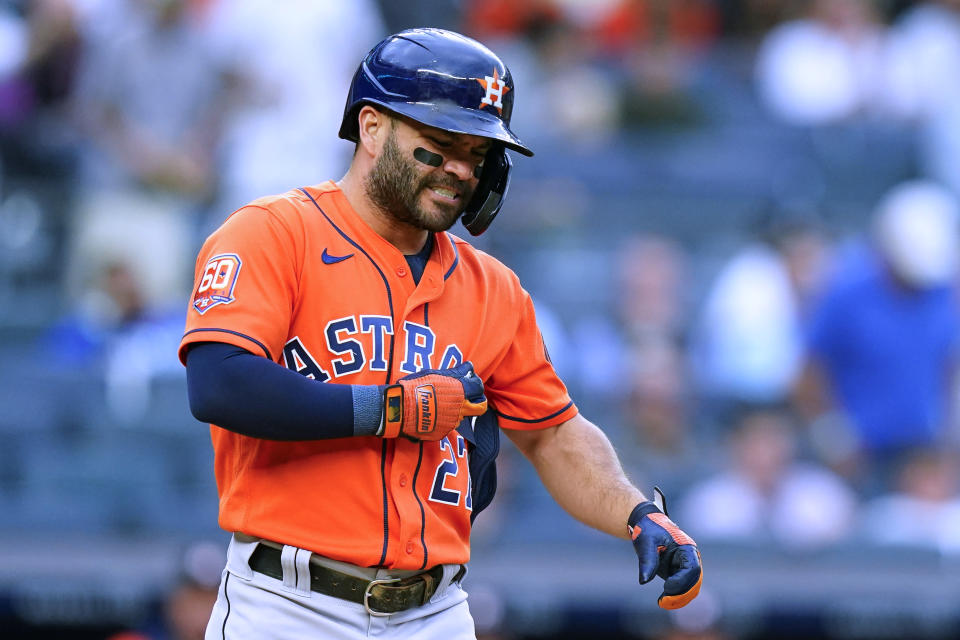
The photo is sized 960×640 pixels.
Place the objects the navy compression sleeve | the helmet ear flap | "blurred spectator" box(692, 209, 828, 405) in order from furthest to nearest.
→ "blurred spectator" box(692, 209, 828, 405)
the helmet ear flap
the navy compression sleeve

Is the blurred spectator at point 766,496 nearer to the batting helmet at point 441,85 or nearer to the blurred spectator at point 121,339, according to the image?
the blurred spectator at point 121,339

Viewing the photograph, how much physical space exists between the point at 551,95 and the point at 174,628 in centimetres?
409

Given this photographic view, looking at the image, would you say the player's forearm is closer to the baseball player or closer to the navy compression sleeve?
the baseball player

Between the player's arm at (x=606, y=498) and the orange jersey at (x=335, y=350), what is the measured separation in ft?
0.88

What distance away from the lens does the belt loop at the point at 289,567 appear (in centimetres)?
264

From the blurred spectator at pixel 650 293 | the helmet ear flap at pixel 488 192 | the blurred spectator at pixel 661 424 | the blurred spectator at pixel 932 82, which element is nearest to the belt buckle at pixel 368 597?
the helmet ear flap at pixel 488 192

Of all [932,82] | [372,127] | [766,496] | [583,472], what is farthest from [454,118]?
[932,82]

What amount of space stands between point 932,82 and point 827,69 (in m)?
0.66

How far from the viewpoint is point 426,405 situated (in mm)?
2582

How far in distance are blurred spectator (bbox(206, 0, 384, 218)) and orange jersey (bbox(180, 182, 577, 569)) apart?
156 inches

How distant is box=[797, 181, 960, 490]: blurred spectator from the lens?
6074 millimetres

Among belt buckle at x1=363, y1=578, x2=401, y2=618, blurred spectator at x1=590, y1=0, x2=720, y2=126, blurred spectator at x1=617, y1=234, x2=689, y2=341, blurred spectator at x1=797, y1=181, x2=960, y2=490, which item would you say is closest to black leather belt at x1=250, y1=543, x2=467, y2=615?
belt buckle at x1=363, y1=578, x2=401, y2=618

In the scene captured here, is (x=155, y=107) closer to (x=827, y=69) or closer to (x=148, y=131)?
(x=148, y=131)

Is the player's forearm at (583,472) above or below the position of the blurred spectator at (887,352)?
above
